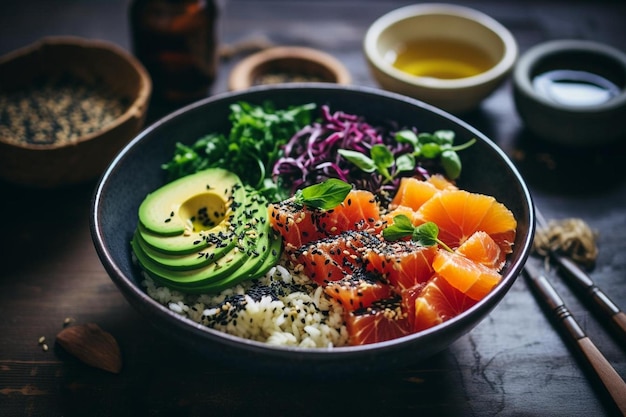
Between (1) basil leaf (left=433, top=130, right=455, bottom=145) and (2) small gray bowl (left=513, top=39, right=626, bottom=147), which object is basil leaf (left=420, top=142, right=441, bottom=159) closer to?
(1) basil leaf (left=433, top=130, right=455, bottom=145)

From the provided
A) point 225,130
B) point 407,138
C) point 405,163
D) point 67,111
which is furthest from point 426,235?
point 67,111

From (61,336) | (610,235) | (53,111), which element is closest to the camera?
(61,336)

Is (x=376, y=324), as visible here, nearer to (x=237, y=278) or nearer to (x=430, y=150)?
(x=237, y=278)

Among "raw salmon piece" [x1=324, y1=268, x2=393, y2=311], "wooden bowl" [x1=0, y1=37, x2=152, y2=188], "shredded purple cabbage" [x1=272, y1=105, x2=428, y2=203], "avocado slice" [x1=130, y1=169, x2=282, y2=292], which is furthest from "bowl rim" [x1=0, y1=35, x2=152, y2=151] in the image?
"raw salmon piece" [x1=324, y1=268, x2=393, y2=311]

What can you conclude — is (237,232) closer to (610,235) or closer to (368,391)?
(368,391)

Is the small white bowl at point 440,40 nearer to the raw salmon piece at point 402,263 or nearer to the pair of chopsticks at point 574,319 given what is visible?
the pair of chopsticks at point 574,319

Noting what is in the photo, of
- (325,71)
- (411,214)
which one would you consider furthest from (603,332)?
(325,71)

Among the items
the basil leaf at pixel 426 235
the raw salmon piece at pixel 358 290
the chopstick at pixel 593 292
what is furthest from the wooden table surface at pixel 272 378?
the basil leaf at pixel 426 235
